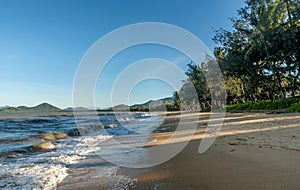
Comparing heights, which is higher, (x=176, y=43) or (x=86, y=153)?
(x=176, y=43)

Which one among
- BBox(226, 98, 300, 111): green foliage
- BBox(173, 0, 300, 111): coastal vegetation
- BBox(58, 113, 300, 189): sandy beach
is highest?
BBox(173, 0, 300, 111): coastal vegetation

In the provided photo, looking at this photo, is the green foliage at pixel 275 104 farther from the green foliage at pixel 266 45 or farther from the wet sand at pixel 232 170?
the wet sand at pixel 232 170

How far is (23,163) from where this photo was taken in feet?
21.8

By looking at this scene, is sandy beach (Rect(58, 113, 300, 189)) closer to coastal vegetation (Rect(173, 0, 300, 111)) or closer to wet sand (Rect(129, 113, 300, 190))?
wet sand (Rect(129, 113, 300, 190))

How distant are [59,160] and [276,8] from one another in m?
26.0

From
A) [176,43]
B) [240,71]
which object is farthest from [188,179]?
[240,71]

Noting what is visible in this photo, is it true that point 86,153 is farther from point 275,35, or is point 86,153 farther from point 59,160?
point 275,35

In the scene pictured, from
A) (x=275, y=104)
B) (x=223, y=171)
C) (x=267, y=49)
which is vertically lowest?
(x=223, y=171)

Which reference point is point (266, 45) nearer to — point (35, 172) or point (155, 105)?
point (35, 172)

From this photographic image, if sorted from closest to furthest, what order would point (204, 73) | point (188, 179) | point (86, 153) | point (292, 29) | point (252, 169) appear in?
point (188, 179) < point (252, 169) < point (86, 153) < point (292, 29) < point (204, 73)

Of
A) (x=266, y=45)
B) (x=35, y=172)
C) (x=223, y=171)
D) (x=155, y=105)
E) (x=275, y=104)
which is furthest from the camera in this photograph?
(x=155, y=105)

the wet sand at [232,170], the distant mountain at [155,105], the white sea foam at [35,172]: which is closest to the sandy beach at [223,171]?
the wet sand at [232,170]

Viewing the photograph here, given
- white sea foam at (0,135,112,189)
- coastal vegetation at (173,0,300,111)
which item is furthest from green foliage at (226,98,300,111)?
white sea foam at (0,135,112,189)

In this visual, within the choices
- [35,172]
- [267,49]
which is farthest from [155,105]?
[35,172]
